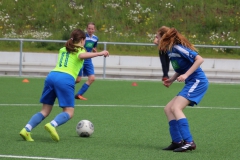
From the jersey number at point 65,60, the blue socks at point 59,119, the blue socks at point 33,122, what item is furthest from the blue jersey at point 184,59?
the blue socks at point 33,122

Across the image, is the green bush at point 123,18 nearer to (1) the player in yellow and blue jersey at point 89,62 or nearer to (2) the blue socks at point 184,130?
(1) the player in yellow and blue jersey at point 89,62

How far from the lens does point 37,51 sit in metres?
26.8

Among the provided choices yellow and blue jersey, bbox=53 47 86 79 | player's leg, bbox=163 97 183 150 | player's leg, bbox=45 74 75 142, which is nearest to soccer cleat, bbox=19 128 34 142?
player's leg, bbox=45 74 75 142

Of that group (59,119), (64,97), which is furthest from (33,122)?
(64,97)

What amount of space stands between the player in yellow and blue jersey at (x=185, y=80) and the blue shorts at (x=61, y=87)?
123 centimetres

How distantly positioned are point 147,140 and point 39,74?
15.0m

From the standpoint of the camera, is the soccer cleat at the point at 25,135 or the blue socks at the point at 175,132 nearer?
the blue socks at the point at 175,132

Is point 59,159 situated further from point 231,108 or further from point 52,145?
point 231,108

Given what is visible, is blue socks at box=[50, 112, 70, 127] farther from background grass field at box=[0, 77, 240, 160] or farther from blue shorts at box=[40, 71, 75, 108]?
background grass field at box=[0, 77, 240, 160]

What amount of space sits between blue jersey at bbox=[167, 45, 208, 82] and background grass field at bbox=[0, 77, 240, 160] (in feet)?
2.94

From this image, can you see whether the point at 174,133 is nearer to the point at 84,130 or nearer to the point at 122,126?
the point at 84,130

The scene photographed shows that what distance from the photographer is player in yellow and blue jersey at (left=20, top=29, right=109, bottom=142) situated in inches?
325

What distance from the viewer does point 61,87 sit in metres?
8.24

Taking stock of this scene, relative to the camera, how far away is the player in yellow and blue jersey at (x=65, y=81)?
8266mm
